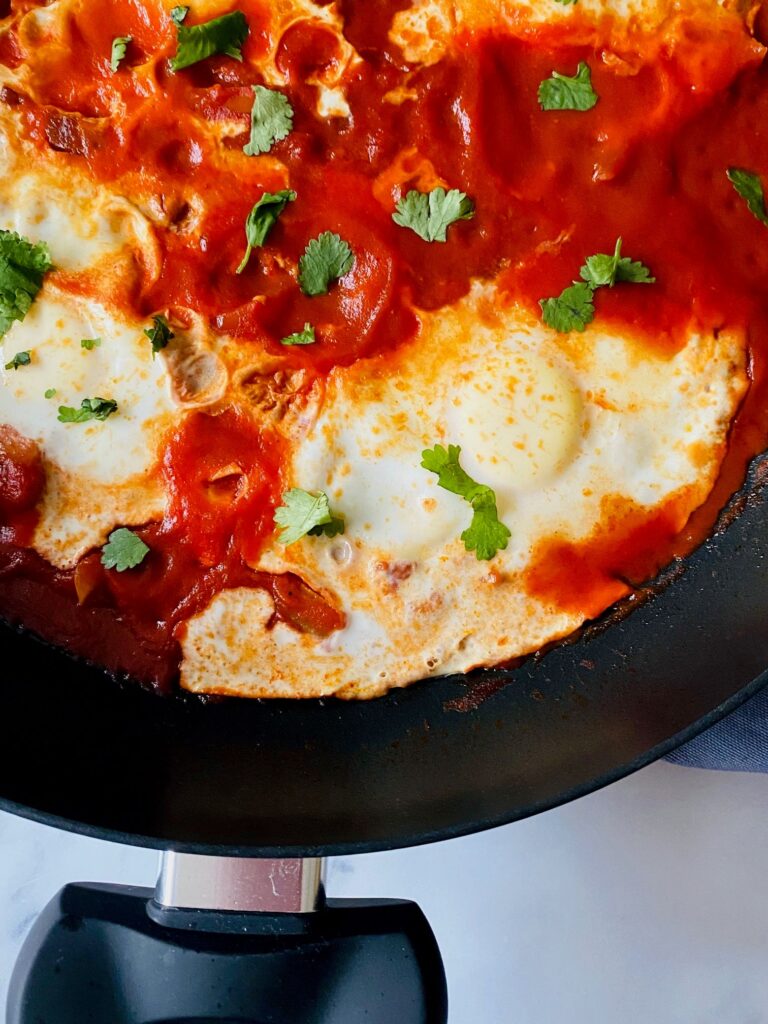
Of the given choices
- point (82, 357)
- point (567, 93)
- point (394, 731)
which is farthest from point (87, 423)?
point (567, 93)

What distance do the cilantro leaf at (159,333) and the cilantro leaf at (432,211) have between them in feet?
2.16

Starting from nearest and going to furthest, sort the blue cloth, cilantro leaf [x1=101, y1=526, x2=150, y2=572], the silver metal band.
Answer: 1. the silver metal band
2. cilantro leaf [x1=101, y1=526, x2=150, y2=572]
3. the blue cloth

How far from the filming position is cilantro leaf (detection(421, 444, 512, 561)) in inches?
103

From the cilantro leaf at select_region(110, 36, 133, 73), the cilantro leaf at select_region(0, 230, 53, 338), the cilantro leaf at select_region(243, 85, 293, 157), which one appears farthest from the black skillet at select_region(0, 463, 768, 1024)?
the cilantro leaf at select_region(110, 36, 133, 73)

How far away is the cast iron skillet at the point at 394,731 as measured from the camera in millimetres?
2561

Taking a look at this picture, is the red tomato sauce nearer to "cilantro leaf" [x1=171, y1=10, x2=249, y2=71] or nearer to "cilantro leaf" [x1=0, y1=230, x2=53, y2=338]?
"cilantro leaf" [x1=171, y1=10, x2=249, y2=71]

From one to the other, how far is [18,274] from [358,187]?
2.99 ft

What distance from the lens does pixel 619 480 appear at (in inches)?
107

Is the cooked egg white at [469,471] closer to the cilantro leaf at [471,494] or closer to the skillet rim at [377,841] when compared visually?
the cilantro leaf at [471,494]

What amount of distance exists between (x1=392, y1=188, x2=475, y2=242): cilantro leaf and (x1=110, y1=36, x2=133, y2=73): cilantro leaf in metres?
0.82

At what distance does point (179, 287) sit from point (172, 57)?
1.99ft

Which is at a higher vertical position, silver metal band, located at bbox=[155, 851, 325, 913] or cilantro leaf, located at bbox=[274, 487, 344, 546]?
cilantro leaf, located at bbox=[274, 487, 344, 546]

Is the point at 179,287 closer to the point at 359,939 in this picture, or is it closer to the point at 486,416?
the point at 486,416

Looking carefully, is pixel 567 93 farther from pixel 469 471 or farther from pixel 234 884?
pixel 234 884
